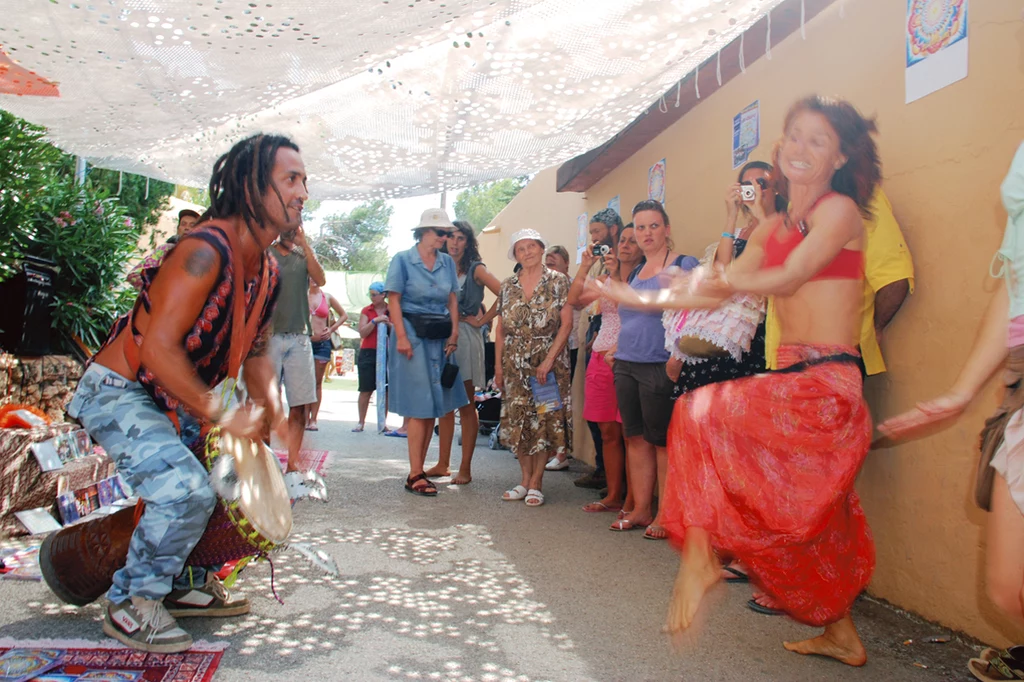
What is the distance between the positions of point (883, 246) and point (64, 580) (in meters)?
3.44

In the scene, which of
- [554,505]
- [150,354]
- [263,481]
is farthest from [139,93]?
[554,505]

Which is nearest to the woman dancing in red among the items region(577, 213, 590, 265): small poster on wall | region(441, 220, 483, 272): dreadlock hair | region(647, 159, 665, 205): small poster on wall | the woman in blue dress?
region(647, 159, 665, 205): small poster on wall

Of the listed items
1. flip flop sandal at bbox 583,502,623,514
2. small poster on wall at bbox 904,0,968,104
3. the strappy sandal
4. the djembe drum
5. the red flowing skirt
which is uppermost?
small poster on wall at bbox 904,0,968,104

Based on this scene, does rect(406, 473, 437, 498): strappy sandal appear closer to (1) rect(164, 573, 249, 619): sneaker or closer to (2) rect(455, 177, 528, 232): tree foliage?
(1) rect(164, 573, 249, 619): sneaker

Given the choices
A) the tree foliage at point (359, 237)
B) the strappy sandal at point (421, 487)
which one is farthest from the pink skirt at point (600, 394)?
the tree foliage at point (359, 237)

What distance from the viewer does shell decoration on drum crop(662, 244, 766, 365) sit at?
151 inches

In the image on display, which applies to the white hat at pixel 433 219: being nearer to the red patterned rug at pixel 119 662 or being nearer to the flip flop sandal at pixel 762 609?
the flip flop sandal at pixel 762 609

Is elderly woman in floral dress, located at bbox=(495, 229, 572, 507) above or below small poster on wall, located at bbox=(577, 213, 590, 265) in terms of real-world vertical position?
below

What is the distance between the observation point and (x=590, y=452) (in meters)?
→ 7.65

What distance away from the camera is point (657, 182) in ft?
20.5

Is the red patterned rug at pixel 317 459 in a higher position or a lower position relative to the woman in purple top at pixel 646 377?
lower

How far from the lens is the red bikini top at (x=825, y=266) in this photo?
2.61m

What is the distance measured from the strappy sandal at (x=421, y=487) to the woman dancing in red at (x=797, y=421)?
3524 mm

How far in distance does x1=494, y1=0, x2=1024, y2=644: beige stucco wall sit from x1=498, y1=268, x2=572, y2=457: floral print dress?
248 centimetres
